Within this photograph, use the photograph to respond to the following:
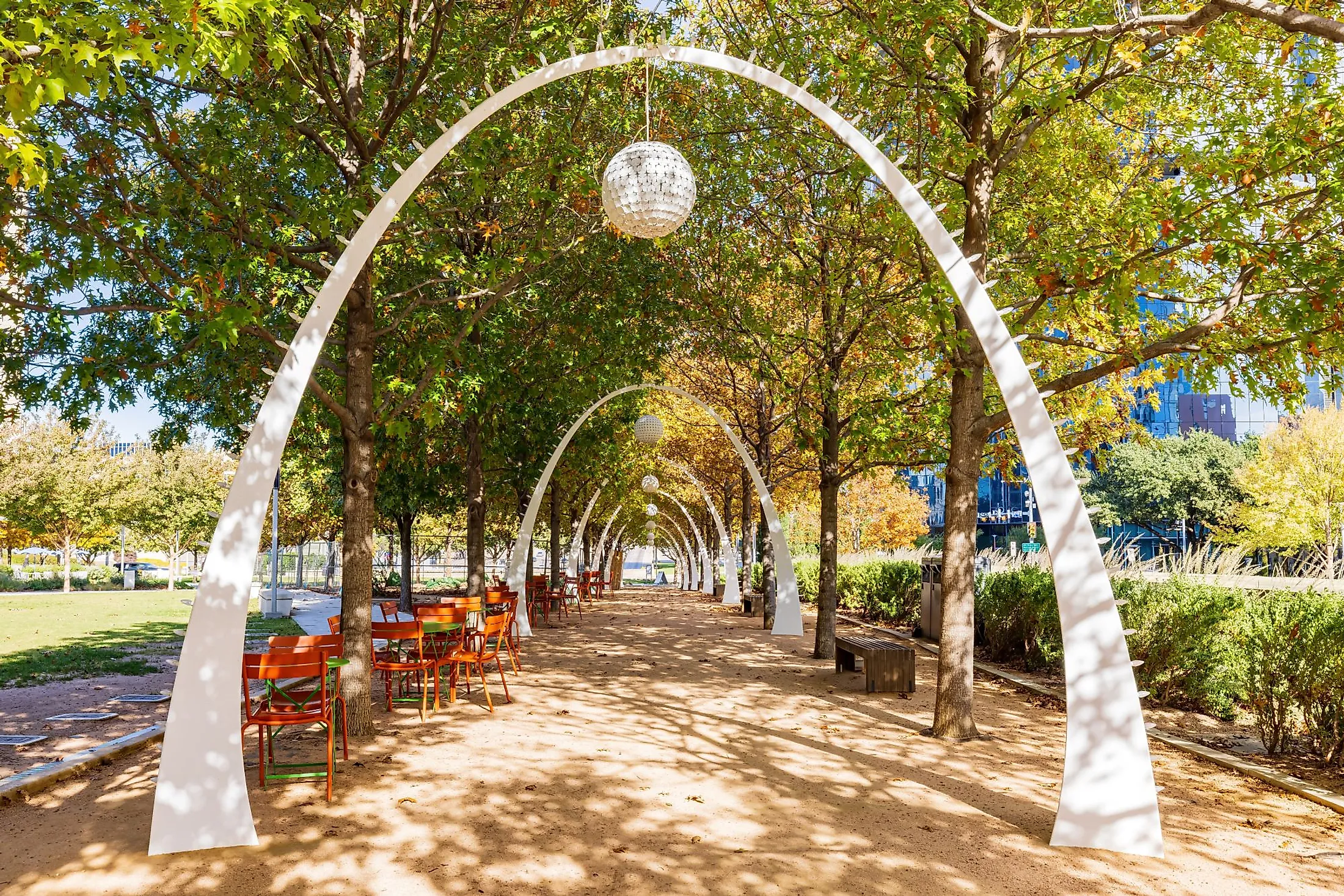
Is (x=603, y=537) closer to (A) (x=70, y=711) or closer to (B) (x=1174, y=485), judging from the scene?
(A) (x=70, y=711)

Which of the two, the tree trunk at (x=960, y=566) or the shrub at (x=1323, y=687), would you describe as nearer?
the shrub at (x=1323, y=687)

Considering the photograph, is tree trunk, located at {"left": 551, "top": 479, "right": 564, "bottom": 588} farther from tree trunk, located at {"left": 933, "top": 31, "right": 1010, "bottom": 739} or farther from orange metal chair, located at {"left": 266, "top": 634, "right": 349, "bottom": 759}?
tree trunk, located at {"left": 933, "top": 31, "right": 1010, "bottom": 739}

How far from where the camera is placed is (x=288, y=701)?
6391 millimetres

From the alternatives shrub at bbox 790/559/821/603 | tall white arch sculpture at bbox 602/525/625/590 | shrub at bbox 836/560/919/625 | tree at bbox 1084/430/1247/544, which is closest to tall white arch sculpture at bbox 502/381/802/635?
shrub at bbox 836/560/919/625

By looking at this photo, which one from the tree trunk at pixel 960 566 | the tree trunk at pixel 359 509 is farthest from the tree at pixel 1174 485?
the tree trunk at pixel 359 509

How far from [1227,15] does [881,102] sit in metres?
3.24

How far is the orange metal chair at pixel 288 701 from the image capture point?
6004 mm

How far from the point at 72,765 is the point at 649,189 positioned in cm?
599

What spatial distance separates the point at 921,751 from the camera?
7.68 m

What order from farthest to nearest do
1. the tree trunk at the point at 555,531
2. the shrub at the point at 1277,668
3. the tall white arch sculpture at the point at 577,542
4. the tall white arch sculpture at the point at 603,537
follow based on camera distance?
the tall white arch sculpture at the point at 603,537, the tall white arch sculpture at the point at 577,542, the tree trunk at the point at 555,531, the shrub at the point at 1277,668

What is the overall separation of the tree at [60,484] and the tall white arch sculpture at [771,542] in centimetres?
2050

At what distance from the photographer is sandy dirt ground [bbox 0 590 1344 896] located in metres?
4.69

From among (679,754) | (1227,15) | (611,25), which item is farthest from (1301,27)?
(611,25)

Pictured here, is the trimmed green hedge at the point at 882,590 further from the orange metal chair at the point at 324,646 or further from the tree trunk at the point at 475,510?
the orange metal chair at the point at 324,646
